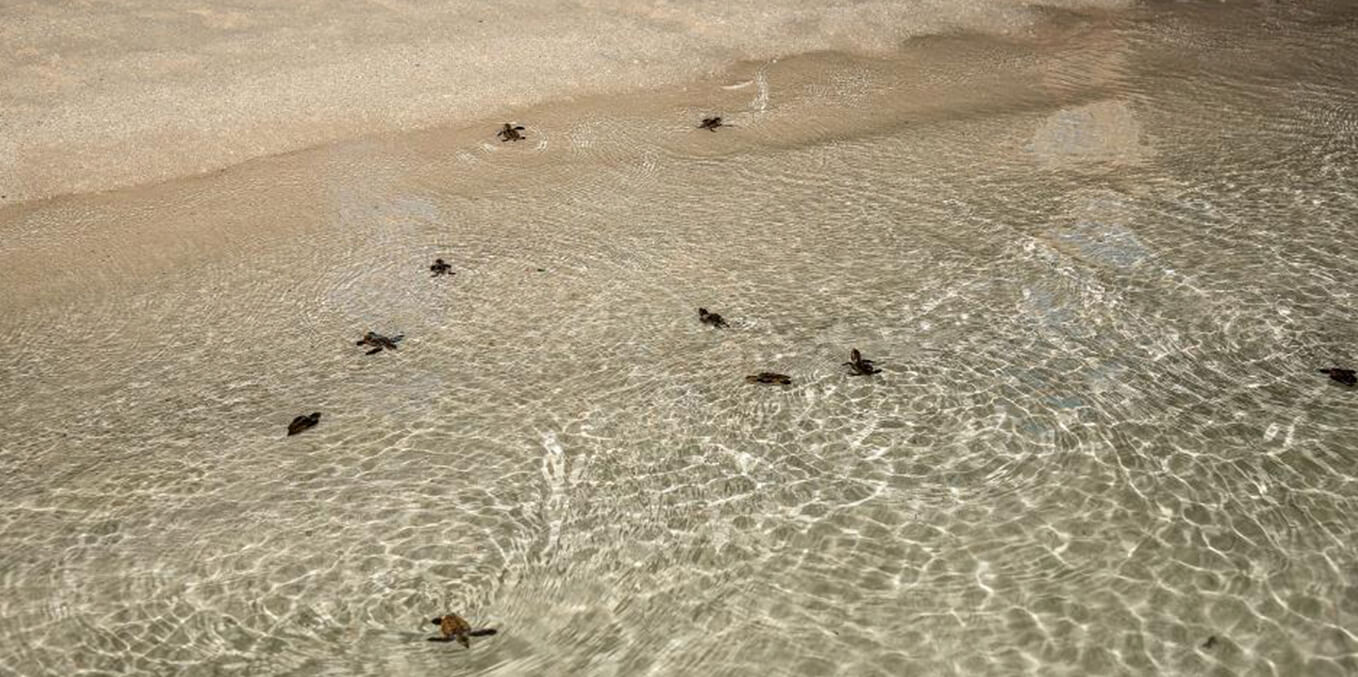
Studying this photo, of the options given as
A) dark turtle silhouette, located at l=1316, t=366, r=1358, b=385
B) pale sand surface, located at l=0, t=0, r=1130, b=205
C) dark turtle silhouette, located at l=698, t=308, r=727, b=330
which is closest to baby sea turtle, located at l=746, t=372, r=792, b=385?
dark turtle silhouette, located at l=698, t=308, r=727, b=330

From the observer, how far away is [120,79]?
13.2m

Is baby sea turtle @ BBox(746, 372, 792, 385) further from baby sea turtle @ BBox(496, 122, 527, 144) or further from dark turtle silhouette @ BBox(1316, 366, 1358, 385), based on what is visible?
baby sea turtle @ BBox(496, 122, 527, 144)

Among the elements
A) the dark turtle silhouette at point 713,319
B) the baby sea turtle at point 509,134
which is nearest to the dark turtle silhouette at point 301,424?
the dark turtle silhouette at point 713,319

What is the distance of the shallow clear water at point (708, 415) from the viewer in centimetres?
553

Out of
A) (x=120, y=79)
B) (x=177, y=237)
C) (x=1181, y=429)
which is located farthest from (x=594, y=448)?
(x=120, y=79)

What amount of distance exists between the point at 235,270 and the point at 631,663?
6647 mm

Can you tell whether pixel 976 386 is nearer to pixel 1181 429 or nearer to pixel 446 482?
pixel 1181 429

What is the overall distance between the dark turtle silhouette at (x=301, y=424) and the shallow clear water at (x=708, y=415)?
20 cm

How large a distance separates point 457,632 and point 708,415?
2628mm

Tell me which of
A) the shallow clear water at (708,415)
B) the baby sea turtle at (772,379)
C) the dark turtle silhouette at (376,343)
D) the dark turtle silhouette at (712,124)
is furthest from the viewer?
the dark turtle silhouette at (712,124)

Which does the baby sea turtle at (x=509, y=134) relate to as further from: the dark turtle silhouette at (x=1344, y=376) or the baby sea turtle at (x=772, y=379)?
the dark turtle silhouette at (x=1344, y=376)

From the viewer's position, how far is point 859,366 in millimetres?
7586

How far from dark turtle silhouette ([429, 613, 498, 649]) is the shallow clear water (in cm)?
8

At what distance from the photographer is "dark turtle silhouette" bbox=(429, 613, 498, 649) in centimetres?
537
